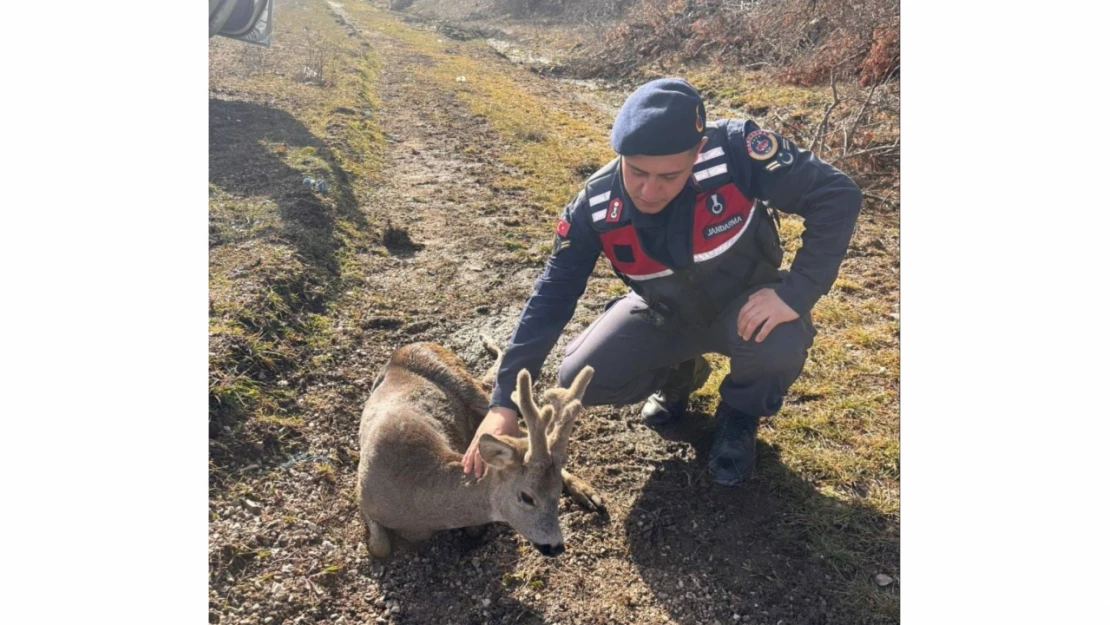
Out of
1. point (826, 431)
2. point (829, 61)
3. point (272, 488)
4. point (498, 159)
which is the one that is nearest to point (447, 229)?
point (498, 159)

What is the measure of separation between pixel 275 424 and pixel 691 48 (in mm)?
13948

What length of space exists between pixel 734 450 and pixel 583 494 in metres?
0.89

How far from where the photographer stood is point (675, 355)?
432 cm

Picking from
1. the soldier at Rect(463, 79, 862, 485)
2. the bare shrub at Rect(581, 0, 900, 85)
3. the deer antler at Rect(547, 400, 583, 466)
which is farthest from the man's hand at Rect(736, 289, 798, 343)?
the bare shrub at Rect(581, 0, 900, 85)

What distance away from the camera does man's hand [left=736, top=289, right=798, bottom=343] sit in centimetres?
357

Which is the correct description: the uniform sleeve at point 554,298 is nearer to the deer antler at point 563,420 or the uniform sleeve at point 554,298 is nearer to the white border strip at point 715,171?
the deer antler at point 563,420

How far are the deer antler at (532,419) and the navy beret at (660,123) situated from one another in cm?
116

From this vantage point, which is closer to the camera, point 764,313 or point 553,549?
point 553,549

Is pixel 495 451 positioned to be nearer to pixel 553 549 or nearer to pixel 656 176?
pixel 553 549

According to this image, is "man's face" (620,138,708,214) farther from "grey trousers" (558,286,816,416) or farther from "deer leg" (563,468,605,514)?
"deer leg" (563,468,605,514)

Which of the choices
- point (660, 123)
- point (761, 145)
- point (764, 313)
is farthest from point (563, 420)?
point (761, 145)

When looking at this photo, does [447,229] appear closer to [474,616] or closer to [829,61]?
[474,616]

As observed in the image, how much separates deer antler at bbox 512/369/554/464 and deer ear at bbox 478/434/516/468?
85 millimetres

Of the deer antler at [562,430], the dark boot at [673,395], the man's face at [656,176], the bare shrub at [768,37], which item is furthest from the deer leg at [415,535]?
the bare shrub at [768,37]
